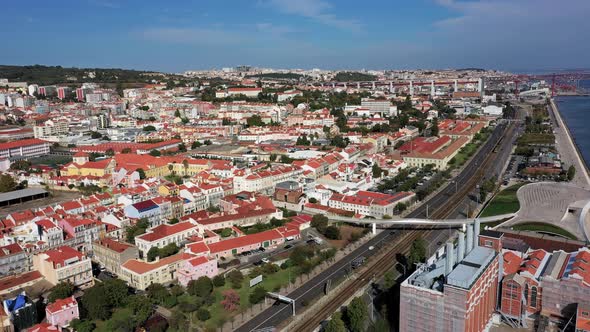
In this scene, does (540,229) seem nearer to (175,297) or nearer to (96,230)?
(175,297)

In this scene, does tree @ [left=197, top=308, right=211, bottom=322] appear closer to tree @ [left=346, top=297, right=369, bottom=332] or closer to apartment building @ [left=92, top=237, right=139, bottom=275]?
tree @ [left=346, top=297, right=369, bottom=332]

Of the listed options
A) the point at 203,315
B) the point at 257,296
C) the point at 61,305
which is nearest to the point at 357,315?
the point at 257,296

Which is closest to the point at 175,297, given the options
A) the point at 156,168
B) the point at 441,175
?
the point at 156,168

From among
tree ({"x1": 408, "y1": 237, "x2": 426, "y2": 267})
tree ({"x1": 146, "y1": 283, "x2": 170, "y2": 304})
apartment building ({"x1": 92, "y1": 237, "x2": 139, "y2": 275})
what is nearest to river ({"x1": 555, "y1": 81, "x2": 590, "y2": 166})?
tree ({"x1": 408, "y1": 237, "x2": 426, "y2": 267})

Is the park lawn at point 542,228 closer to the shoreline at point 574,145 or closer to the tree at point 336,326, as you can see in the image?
the shoreline at point 574,145

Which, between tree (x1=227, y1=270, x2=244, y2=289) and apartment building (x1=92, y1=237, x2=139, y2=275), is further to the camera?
apartment building (x1=92, y1=237, x2=139, y2=275)
